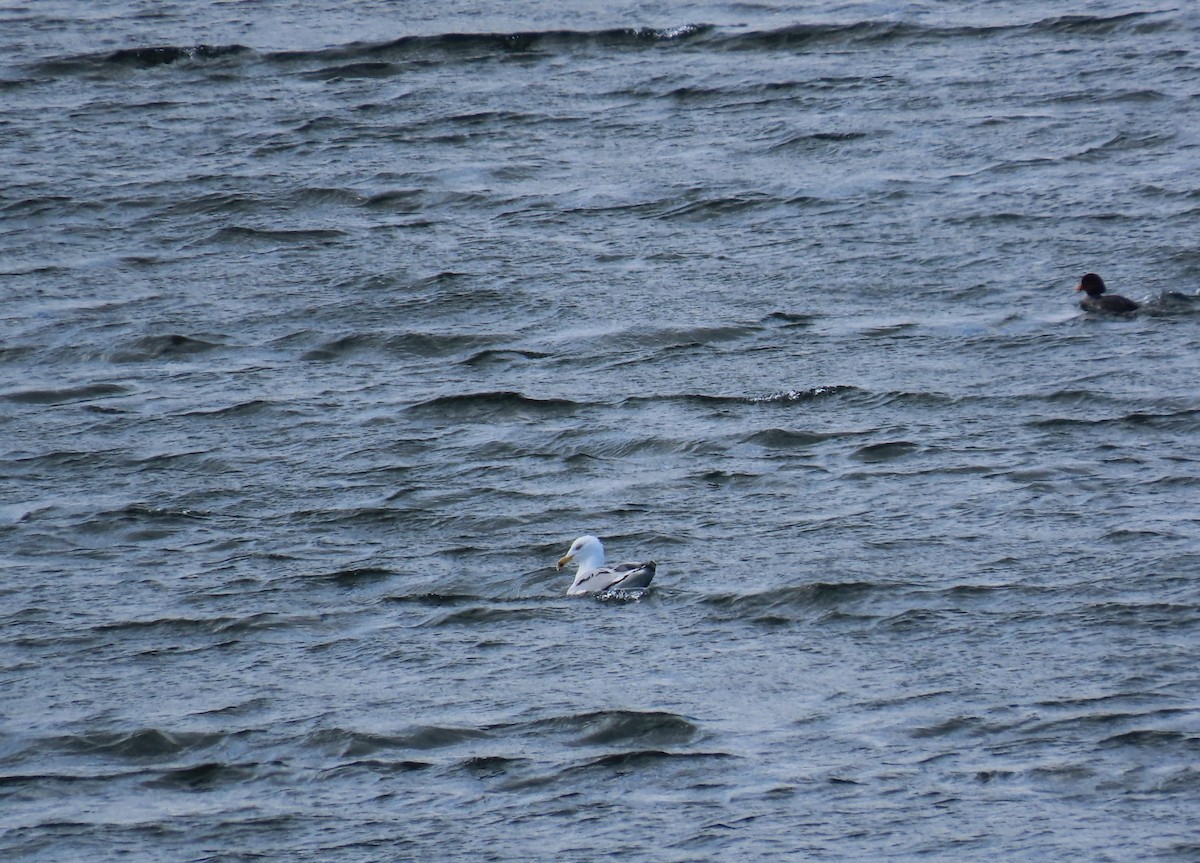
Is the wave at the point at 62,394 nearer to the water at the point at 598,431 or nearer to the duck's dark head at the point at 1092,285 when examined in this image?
the water at the point at 598,431

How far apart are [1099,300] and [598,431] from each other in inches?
158

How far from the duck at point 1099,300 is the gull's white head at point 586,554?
17.7 feet

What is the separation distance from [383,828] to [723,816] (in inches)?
61.4

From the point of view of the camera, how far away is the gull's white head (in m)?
12.6

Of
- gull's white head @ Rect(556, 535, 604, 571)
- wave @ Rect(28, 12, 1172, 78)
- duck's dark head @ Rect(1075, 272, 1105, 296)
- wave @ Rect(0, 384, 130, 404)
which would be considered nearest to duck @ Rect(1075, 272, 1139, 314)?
duck's dark head @ Rect(1075, 272, 1105, 296)

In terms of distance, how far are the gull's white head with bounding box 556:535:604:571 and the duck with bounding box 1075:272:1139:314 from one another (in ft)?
17.7

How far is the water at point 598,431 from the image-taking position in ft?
33.7

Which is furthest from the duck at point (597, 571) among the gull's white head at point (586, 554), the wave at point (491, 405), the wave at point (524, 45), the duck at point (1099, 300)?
the wave at point (524, 45)

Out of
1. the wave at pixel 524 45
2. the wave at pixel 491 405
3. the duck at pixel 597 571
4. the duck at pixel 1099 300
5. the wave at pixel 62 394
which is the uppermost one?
the wave at pixel 524 45

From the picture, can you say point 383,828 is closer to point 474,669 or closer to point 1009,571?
point 474,669

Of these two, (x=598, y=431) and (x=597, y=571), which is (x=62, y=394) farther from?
(x=597, y=571)

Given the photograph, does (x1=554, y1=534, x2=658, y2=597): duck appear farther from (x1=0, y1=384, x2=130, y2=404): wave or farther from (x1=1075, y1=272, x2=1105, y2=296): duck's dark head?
(x1=1075, y1=272, x2=1105, y2=296): duck's dark head

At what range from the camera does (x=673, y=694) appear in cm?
1105

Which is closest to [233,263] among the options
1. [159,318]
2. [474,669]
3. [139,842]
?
[159,318]
